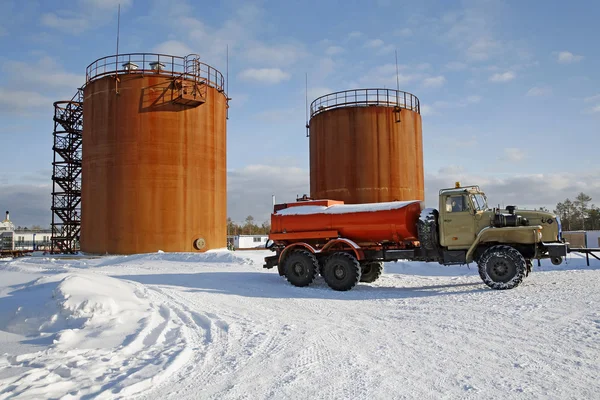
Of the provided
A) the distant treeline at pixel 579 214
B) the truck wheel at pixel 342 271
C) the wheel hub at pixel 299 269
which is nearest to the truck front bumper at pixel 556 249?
the truck wheel at pixel 342 271

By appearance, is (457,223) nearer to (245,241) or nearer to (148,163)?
(148,163)

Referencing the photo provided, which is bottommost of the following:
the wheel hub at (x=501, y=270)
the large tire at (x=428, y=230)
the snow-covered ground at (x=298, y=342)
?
the snow-covered ground at (x=298, y=342)

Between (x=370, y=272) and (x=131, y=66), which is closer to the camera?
(x=370, y=272)

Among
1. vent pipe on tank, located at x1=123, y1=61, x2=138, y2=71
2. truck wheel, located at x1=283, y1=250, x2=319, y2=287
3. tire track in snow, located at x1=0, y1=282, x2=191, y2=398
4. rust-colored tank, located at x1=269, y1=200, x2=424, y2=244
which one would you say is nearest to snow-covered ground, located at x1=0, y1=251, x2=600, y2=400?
tire track in snow, located at x1=0, y1=282, x2=191, y2=398

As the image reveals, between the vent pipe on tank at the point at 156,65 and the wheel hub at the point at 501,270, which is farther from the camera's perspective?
the vent pipe on tank at the point at 156,65

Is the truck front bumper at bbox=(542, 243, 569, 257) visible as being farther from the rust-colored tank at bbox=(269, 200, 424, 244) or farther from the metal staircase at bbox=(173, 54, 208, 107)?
the metal staircase at bbox=(173, 54, 208, 107)

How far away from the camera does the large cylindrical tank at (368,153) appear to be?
83.7ft

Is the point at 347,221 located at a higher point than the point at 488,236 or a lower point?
higher

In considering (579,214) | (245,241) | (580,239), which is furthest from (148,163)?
(579,214)

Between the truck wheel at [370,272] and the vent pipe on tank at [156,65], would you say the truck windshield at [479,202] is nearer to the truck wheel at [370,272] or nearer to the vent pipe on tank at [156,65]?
the truck wheel at [370,272]

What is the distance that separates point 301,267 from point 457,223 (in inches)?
183

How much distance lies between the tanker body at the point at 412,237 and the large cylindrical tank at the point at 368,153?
1140 cm

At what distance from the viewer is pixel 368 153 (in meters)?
25.6

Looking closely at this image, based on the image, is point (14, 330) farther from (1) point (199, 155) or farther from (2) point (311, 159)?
(2) point (311, 159)
